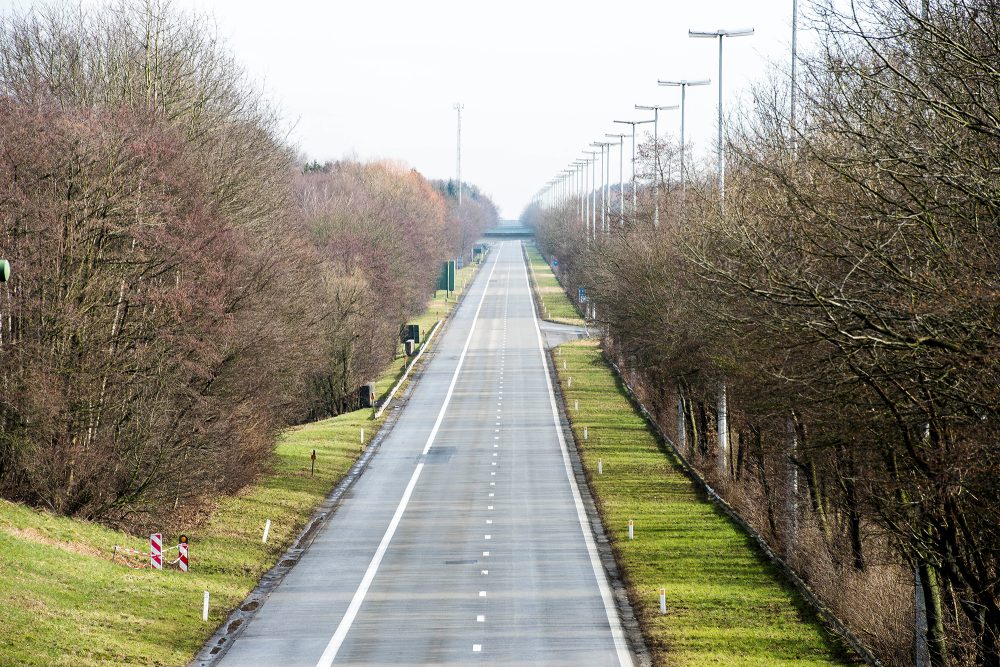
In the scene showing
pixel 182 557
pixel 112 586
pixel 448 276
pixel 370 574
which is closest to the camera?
pixel 112 586

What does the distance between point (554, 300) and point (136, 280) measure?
100 m

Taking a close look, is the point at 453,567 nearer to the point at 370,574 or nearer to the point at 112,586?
the point at 370,574

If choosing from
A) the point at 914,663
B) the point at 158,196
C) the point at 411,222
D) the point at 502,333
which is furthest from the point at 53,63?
the point at 411,222

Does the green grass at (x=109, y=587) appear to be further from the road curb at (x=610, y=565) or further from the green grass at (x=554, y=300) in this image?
the green grass at (x=554, y=300)

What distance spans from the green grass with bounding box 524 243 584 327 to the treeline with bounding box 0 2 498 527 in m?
65.8

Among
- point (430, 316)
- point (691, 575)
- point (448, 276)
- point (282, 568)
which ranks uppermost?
point (448, 276)

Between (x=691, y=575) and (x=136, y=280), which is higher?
(x=136, y=280)

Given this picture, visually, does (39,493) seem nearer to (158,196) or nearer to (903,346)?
(158,196)

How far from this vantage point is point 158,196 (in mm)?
33375

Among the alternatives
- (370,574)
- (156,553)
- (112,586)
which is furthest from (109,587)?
(370,574)

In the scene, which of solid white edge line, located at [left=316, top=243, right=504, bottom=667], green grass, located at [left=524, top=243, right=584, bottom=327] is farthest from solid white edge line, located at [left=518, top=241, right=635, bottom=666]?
green grass, located at [left=524, top=243, right=584, bottom=327]

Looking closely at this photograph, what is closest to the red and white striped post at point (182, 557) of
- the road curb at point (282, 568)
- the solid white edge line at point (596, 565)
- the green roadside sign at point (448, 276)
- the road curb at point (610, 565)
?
the road curb at point (282, 568)

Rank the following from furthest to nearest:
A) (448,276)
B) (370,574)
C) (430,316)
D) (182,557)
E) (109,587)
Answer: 1. (448,276)
2. (430,316)
3. (370,574)
4. (182,557)
5. (109,587)

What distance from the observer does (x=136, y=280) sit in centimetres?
3297
